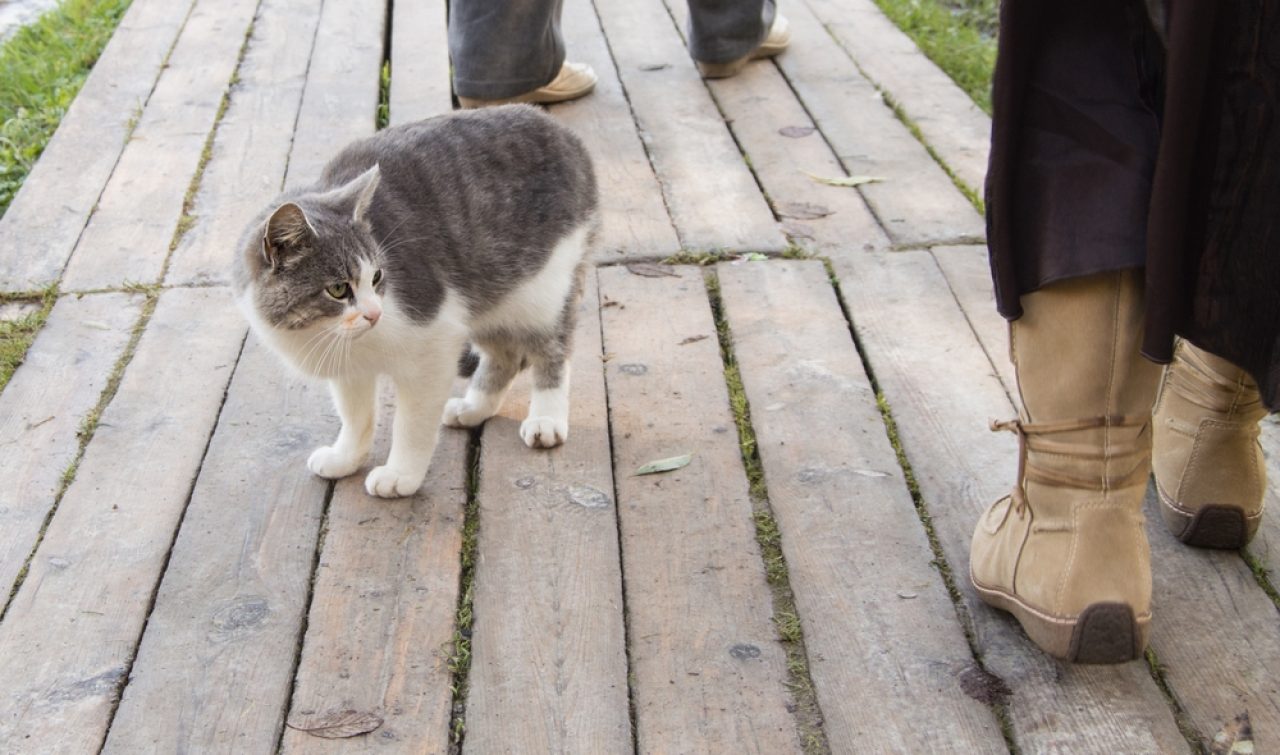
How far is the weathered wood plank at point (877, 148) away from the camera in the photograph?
3.64 m

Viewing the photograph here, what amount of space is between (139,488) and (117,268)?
107 cm

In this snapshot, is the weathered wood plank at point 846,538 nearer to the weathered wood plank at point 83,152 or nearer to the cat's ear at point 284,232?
the cat's ear at point 284,232

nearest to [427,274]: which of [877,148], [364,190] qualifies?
[364,190]

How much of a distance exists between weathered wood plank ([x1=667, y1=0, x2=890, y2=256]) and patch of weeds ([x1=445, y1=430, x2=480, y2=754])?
1.30 m

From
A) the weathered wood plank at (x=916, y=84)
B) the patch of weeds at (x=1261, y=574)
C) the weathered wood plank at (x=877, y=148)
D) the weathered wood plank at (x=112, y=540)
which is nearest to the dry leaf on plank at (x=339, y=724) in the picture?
the weathered wood plank at (x=112, y=540)

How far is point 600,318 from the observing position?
3.20m

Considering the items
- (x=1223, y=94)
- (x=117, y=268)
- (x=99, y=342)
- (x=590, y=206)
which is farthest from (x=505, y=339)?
(x=1223, y=94)

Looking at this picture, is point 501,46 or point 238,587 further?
point 501,46

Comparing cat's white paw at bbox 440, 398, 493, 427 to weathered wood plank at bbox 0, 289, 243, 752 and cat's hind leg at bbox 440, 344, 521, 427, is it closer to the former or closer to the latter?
cat's hind leg at bbox 440, 344, 521, 427

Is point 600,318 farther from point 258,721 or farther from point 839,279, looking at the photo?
point 258,721

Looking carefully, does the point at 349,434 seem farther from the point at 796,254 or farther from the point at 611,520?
the point at 796,254

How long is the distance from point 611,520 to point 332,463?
0.57 meters

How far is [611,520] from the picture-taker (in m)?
2.46

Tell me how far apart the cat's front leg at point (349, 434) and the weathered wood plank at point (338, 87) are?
1216 millimetres
